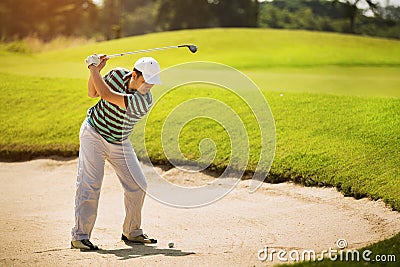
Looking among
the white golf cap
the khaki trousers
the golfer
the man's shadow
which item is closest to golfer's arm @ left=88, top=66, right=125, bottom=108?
the golfer

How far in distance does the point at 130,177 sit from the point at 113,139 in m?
0.40

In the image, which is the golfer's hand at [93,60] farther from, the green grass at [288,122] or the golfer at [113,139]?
the green grass at [288,122]

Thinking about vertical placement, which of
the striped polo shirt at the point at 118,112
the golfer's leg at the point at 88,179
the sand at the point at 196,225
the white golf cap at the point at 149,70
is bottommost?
the sand at the point at 196,225

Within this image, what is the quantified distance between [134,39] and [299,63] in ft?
22.8

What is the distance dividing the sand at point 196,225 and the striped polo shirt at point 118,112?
1044mm

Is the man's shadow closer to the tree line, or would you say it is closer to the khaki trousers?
the khaki trousers

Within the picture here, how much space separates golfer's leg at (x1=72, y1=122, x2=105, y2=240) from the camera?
21.2 ft

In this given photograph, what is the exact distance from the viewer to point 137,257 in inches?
242

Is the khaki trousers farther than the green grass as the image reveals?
No

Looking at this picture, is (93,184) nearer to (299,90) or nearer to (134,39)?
(299,90)

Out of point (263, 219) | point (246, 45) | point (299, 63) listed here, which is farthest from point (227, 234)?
point (246, 45)

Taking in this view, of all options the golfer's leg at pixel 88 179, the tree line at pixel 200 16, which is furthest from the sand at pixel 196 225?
the tree line at pixel 200 16

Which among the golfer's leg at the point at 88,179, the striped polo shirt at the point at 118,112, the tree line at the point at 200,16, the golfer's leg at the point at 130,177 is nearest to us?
the striped polo shirt at the point at 118,112

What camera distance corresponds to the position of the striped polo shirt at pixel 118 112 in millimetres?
6121
